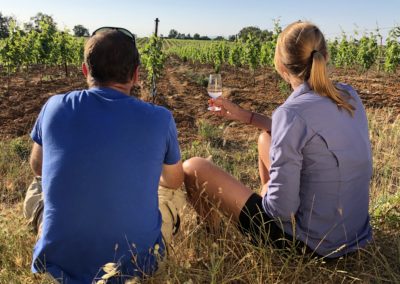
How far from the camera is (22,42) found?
17.0 m

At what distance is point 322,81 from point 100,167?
118cm

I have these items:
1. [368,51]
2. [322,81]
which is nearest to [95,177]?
[322,81]

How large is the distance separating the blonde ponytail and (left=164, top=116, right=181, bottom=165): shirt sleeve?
759 millimetres

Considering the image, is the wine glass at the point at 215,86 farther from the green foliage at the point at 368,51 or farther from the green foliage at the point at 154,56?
the green foliage at the point at 368,51

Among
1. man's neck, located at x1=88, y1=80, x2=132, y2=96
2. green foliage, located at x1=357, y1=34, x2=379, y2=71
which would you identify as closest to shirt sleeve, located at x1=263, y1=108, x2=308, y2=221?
man's neck, located at x1=88, y1=80, x2=132, y2=96

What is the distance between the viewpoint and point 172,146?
2.03 m

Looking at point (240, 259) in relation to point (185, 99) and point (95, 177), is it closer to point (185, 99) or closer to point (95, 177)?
point (95, 177)

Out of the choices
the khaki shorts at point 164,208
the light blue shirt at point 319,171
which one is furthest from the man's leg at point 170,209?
the light blue shirt at point 319,171

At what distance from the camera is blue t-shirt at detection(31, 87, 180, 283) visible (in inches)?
71.3

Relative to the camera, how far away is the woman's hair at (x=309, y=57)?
2.09m

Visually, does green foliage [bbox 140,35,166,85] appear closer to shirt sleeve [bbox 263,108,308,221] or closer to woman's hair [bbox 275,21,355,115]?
woman's hair [bbox 275,21,355,115]

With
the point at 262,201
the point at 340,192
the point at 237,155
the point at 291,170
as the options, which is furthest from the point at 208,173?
the point at 237,155

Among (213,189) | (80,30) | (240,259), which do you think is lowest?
(240,259)

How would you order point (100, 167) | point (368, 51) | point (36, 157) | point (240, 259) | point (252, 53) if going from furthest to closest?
point (252, 53) → point (368, 51) → point (240, 259) → point (36, 157) → point (100, 167)
